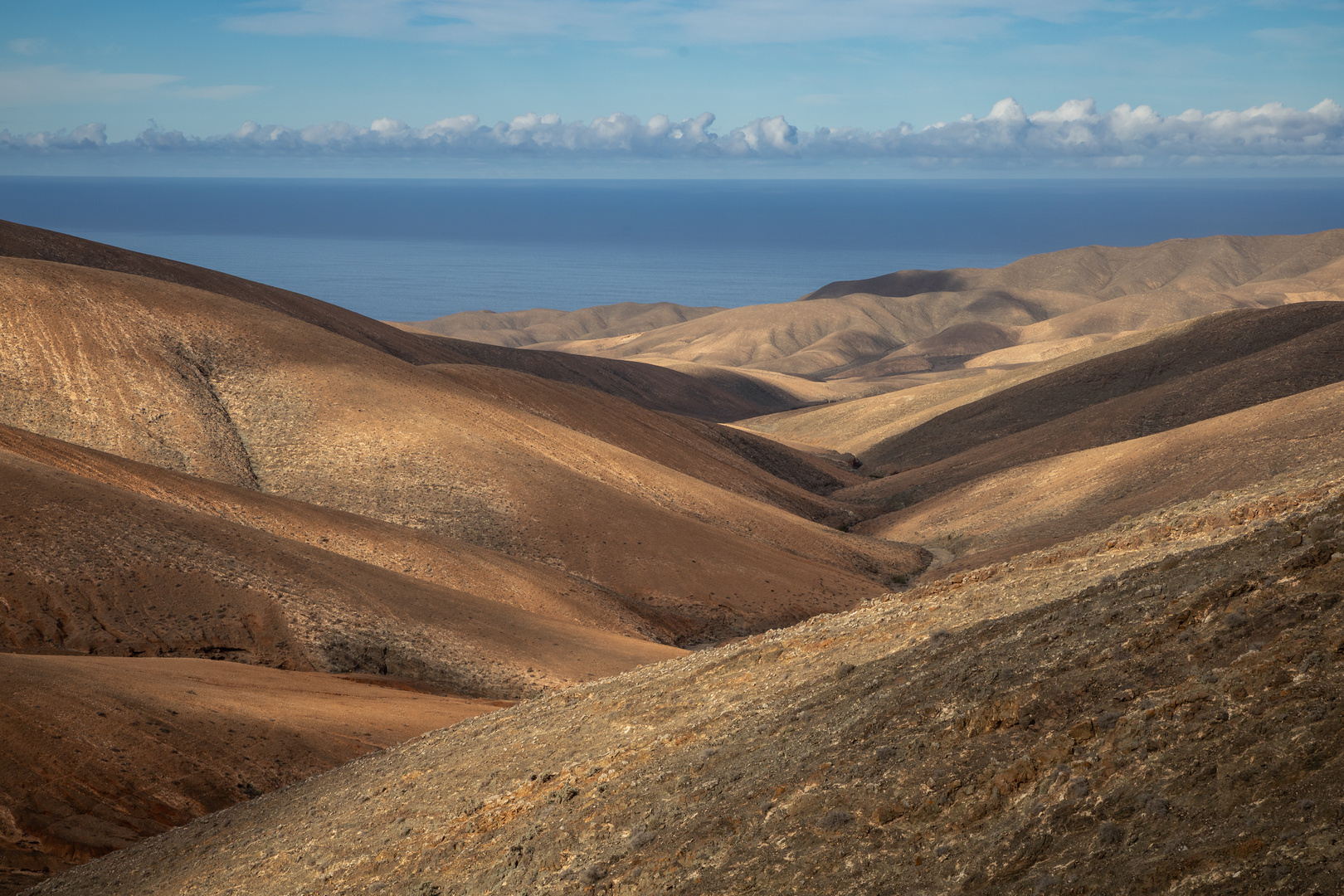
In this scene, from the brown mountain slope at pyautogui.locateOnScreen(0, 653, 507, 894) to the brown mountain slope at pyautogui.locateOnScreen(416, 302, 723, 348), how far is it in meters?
127

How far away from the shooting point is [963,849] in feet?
21.3

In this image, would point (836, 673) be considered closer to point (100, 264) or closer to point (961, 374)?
point (100, 264)

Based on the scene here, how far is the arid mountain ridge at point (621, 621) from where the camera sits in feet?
22.7

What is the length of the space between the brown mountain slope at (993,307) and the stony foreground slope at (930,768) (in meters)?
92.0

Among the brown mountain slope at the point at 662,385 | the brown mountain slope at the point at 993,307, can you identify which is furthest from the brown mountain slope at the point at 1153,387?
the brown mountain slope at the point at 993,307

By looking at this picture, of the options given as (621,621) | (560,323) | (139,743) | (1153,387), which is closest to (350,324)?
(621,621)

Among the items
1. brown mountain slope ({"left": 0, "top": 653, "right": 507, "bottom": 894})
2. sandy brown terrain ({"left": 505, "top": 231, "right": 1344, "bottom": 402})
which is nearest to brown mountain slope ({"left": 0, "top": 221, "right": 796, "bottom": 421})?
sandy brown terrain ({"left": 505, "top": 231, "right": 1344, "bottom": 402})

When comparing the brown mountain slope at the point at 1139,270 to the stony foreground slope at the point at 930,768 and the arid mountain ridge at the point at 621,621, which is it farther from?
the stony foreground slope at the point at 930,768

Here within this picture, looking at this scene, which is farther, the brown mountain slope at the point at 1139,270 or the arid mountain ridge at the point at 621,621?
the brown mountain slope at the point at 1139,270

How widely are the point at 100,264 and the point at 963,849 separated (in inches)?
1835

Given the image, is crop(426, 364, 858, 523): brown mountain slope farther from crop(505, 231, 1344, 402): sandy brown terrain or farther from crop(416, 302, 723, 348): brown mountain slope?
crop(416, 302, 723, 348): brown mountain slope

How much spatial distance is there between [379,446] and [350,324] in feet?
77.1

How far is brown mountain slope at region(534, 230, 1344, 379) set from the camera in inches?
4813

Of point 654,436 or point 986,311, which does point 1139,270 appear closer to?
point 986,311
